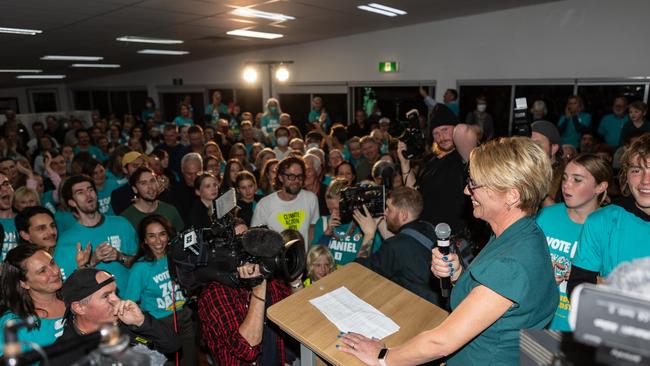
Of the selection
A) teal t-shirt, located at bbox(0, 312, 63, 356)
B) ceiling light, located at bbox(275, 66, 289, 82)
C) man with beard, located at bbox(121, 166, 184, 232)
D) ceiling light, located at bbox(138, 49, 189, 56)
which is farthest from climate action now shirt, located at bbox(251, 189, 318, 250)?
ceiling light, located at bbox(275, 66, 289, 82)

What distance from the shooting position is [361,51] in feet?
28.9

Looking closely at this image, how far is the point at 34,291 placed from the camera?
2043 millimetres

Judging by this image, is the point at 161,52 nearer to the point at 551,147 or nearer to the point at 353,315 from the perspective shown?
the point at 551,147

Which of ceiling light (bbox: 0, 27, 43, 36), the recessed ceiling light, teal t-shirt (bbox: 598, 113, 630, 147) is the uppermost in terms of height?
the recessed ceiling light

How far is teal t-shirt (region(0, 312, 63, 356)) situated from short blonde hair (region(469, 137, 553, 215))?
2065 millimetres

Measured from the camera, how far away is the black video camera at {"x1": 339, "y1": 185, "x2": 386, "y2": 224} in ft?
8.86

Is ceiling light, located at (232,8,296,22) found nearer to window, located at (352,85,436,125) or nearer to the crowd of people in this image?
the crowd of people

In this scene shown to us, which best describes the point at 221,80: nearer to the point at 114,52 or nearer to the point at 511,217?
the point at 114,52

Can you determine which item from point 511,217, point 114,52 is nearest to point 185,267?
point 511,217

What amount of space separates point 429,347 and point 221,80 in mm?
10908

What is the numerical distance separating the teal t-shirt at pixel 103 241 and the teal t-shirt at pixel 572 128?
625 cm

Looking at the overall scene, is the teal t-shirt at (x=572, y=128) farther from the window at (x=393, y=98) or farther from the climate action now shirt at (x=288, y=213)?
the climate action now shirt at (x=288, y=213)

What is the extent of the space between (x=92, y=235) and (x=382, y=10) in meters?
5.15

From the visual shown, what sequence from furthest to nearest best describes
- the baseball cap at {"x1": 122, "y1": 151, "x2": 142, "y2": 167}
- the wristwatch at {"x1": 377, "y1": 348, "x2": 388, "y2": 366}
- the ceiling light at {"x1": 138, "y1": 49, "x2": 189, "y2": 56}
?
the ceiling light at {"x1": 138, "y1": 49, "x2": 189, "y2": 56} → the baseball cap at {"x1": 122, "y1": 151, "x2": 142, "y2": 167} → the wristwatch at {"x1": 377, "y1": 348, "x2": 388, "y2": 366}
